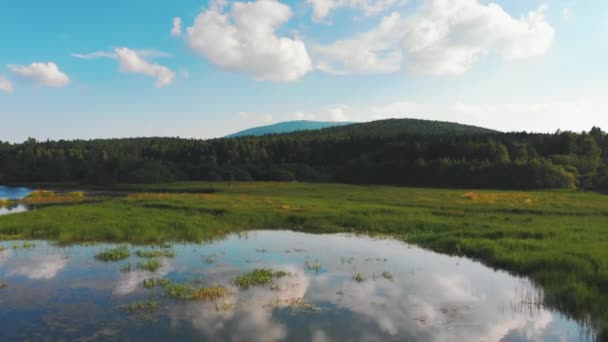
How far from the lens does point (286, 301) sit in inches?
704

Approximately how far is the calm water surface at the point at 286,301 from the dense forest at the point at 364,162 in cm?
9312

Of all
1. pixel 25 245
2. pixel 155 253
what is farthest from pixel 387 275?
pixel 25 245

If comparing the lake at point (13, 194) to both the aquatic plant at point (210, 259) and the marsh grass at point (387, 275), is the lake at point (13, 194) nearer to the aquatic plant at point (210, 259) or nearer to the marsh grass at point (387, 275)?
the aquatic plant at point (210, 259)

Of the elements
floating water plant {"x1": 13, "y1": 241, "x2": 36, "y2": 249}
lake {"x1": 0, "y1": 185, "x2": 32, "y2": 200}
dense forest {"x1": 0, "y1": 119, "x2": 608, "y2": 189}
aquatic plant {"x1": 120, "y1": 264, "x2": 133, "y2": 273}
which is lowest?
lake {"x1": 0, "y1": 185, "x2": 32, "y2": 200}

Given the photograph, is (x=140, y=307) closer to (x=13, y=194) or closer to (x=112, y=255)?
(x=112, y=255)

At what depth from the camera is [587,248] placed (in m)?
24.6

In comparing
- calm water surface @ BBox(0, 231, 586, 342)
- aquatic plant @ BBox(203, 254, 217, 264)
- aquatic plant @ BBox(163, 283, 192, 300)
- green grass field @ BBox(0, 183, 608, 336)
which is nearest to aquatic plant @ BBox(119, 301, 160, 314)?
calm water surface @ BBox(0, 231, 586, 342)

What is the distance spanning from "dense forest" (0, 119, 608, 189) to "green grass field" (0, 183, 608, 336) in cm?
6082

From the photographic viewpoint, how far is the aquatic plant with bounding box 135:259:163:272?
22.9m

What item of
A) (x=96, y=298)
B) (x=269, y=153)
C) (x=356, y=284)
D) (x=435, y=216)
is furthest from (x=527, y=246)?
(x=269, y=153)

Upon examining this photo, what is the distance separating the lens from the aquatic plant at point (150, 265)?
75.3 ft

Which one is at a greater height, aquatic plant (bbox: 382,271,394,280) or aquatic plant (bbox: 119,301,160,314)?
aquatic plant (bbox: 119,301,160,314)

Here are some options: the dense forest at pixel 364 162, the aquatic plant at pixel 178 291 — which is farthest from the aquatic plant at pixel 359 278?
the dense forest at pixel 364 162

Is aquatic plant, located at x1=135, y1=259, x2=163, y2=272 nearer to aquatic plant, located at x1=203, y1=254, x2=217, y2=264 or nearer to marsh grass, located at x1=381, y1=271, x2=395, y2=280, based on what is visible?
aquatic plant, located at x1=203, y1=254, x2=217, y2=264
